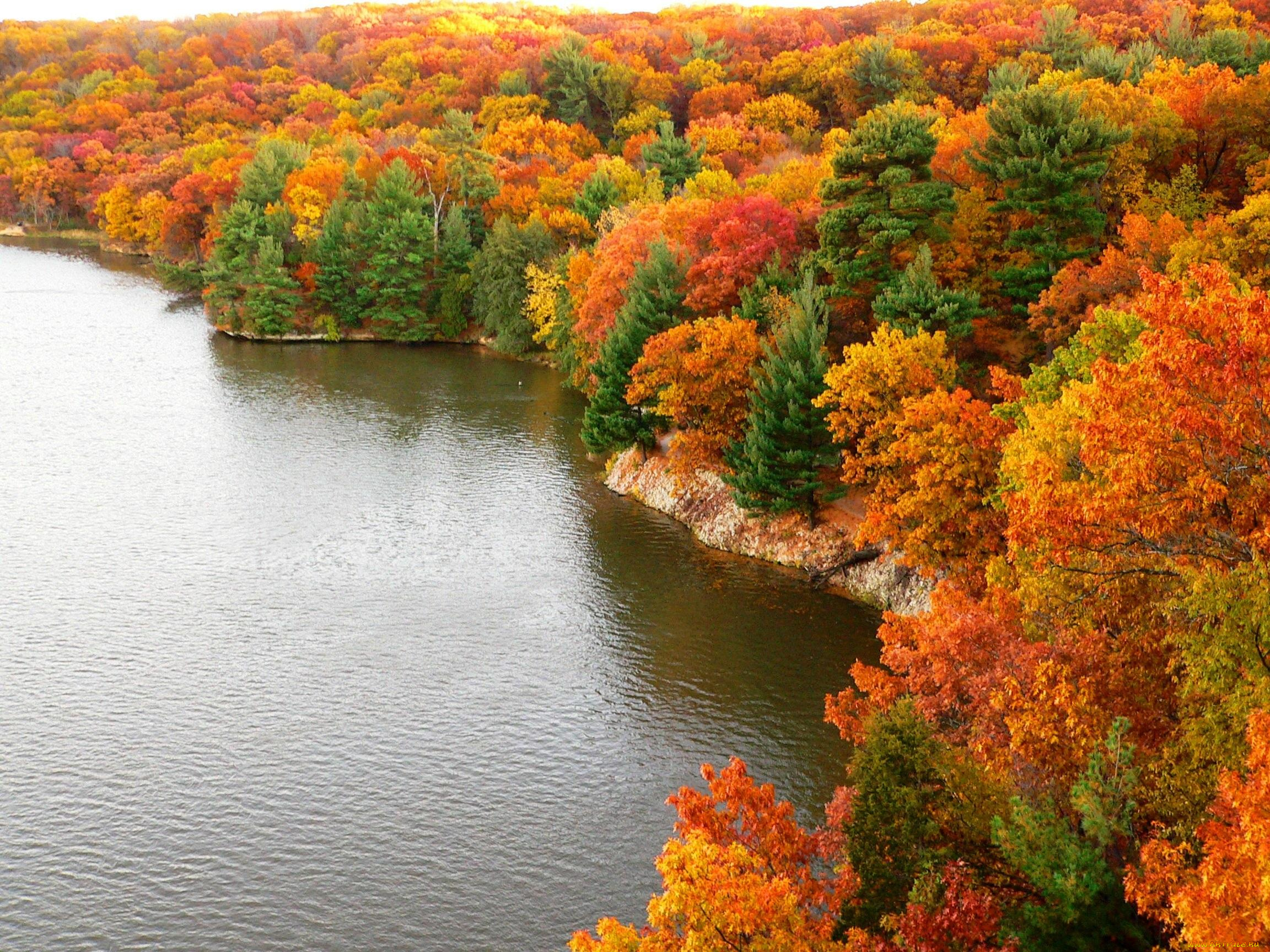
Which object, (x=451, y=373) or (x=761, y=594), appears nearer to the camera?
(x=761, y=594)

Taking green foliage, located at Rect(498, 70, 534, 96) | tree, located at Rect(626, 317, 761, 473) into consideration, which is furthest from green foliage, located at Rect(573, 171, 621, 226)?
green foliage, located at Rect(498, 70, 534, 96)

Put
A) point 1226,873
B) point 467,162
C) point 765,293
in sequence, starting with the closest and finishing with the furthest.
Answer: point 1226,873, point 765,293, point 467,162

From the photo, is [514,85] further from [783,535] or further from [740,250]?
[783,535]

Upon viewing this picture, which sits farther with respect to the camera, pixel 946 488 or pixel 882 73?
pixel 882 73

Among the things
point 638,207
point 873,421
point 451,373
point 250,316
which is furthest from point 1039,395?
point 250,316

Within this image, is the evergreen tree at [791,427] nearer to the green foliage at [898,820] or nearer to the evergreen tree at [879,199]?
the evergreen tree at [879,199]

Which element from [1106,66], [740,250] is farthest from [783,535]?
[1106,66]

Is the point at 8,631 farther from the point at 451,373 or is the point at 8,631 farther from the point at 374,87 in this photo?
the point at 374,87
